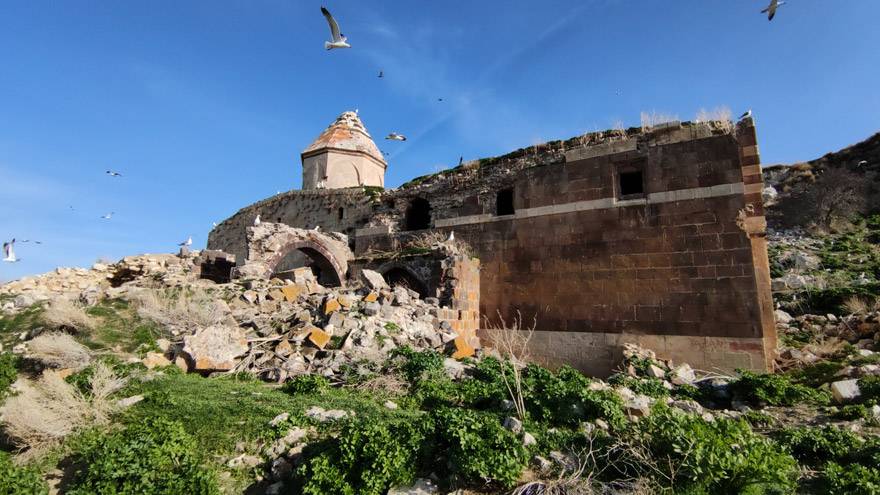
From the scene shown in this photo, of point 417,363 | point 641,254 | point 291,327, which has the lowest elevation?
point 417,363

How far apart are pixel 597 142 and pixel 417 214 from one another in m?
6.78

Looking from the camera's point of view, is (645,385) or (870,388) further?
(645,385)

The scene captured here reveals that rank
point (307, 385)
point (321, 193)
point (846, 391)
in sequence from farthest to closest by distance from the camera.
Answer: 1. point (321, 193)
2. point (307, 385)
3. point (846, 391)

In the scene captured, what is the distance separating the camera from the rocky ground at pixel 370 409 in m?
3.75

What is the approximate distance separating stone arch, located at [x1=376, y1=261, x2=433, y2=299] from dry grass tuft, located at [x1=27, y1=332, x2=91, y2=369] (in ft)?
24.1

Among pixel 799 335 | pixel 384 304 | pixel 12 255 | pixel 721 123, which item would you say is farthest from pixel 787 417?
pixel 12 255

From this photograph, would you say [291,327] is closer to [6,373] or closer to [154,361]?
[154,361]

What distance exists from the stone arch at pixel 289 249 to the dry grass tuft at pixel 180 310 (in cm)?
266

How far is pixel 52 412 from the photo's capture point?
4.49 meters

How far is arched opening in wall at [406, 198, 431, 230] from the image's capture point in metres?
15.1

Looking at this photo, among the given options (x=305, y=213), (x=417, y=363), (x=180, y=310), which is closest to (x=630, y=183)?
(x=417, y=363)

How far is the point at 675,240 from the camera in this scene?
9.52 meters

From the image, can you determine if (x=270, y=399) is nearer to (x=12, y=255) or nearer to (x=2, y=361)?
(x=2, y=361)

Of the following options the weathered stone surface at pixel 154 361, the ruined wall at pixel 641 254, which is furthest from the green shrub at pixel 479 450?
the ruined wall at pixel 641 254
